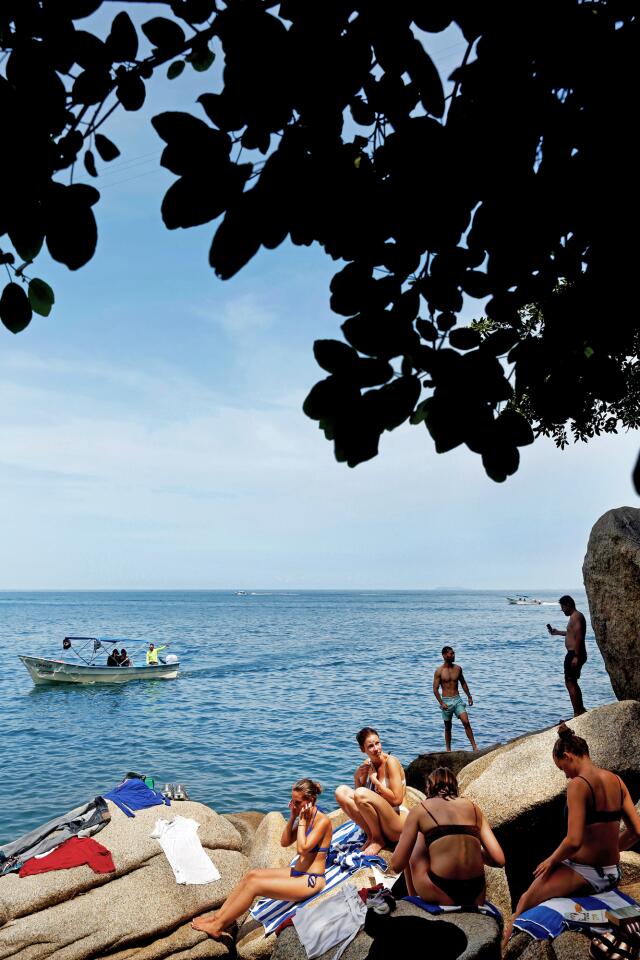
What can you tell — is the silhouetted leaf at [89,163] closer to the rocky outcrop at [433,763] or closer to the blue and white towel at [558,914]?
the blue and white towel at [558,914]

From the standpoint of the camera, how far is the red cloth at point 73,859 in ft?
27.7

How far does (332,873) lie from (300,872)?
0.36 metres

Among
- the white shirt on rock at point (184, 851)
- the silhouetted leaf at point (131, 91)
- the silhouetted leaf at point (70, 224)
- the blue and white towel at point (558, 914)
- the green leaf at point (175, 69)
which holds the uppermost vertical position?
the green leaf at point (175, 69)

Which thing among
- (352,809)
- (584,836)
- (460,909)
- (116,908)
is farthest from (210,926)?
(584,836)

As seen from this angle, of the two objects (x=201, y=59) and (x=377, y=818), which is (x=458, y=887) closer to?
(x=377, y=818)

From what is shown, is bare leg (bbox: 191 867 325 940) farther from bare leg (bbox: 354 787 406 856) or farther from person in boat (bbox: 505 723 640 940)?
person in boat (bbox: 505 723 640 940)

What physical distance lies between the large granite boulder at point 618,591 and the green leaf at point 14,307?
36.5ft

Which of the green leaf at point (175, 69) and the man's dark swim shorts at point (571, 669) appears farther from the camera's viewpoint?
the man's dark swim shorts at point (571, 669)

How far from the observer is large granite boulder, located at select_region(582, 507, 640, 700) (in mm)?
11394

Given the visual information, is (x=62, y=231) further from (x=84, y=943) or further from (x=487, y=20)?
(x=84, y=943)

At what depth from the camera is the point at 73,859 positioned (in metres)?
8.55

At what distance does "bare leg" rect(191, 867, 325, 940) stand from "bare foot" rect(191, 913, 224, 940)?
3 cm

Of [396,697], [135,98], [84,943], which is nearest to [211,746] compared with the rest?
[396,697]

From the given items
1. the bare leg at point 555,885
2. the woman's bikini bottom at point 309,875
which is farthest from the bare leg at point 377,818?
the bare leg at point 555,885
